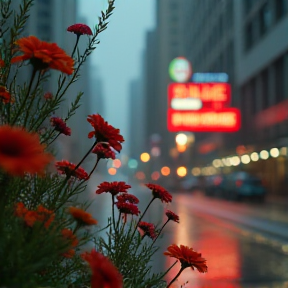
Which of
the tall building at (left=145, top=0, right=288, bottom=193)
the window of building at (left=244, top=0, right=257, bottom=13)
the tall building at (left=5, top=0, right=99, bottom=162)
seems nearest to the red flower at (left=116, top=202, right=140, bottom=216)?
the tall building at (left=5, top=0, right=99, bottom=162)

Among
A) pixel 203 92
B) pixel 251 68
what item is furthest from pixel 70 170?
pixel 251 68

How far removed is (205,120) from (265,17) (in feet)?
29.7

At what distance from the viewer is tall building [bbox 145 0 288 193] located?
37.4 meters

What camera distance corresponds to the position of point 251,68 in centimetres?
4431

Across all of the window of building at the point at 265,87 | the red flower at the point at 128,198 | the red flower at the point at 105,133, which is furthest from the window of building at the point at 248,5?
the red flower at the point at 105,133

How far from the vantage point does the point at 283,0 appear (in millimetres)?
36812

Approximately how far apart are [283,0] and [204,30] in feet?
74.6

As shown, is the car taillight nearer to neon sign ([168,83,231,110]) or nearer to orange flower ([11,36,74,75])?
neon sign ([168,83,231,110])

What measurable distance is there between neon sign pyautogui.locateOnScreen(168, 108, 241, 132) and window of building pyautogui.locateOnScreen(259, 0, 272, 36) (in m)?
6.92

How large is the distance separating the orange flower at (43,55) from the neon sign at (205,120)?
3513cm

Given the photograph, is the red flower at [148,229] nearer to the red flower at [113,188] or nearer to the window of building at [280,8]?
the red flower at [113,188]

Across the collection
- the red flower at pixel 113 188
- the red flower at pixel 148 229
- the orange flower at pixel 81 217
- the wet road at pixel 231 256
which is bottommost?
the wet road at pixel 231 256

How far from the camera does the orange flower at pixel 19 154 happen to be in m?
1.56

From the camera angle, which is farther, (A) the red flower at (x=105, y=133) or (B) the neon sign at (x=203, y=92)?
(B) the neon sign at (x=203, y=92)
